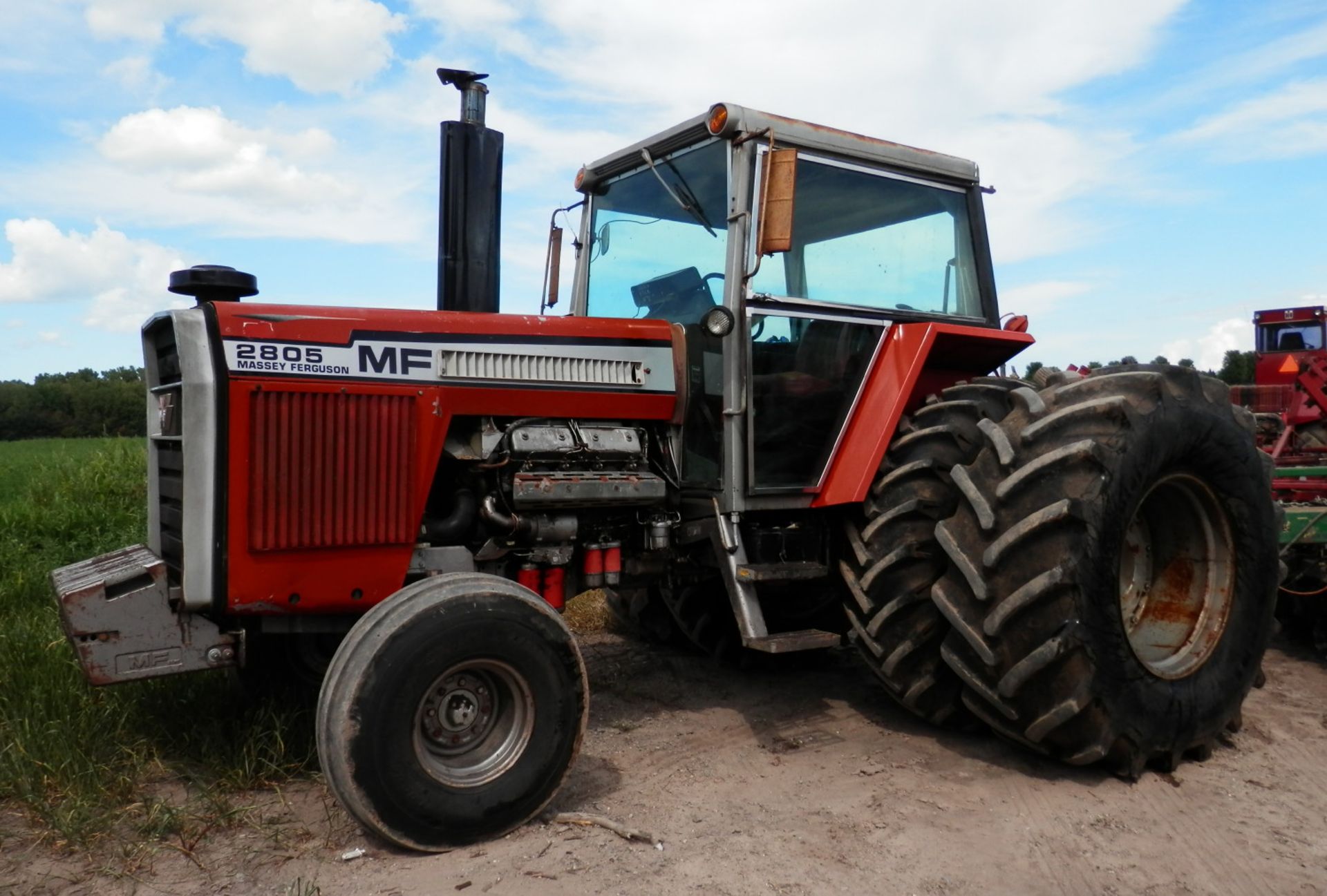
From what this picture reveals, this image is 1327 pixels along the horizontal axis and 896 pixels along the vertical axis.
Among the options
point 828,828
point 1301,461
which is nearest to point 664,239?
point 828,828

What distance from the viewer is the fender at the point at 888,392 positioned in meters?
4.23

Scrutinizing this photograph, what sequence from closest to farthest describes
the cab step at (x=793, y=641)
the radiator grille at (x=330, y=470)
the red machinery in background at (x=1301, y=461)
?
the radiator grille at (x=330, y=470), the cab step at (x=793, y=641), the red machinery in background at (x=1301, y=461)

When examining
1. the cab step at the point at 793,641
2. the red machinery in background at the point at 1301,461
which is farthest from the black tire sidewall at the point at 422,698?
the red machinery in background at the point at 1301,461

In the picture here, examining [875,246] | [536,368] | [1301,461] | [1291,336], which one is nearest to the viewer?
[536,368]

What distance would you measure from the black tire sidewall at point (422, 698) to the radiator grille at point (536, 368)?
Answer: 0.91 metres

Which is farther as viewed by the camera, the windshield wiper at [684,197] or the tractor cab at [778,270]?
the windshield wiper at [684,197]

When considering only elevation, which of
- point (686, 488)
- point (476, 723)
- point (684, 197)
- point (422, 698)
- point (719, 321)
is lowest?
point (476, 723)

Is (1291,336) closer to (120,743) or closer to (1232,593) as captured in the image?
(1232,593)

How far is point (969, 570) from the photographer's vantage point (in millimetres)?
3664

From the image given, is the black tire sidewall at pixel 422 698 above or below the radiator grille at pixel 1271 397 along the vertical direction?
below

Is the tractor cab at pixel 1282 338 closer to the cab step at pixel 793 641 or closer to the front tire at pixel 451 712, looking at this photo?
the cab step at pixel 793 641

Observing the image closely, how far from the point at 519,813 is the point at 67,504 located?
6487 millimetres

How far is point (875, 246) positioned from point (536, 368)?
1646mm

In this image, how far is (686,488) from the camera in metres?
4.30
